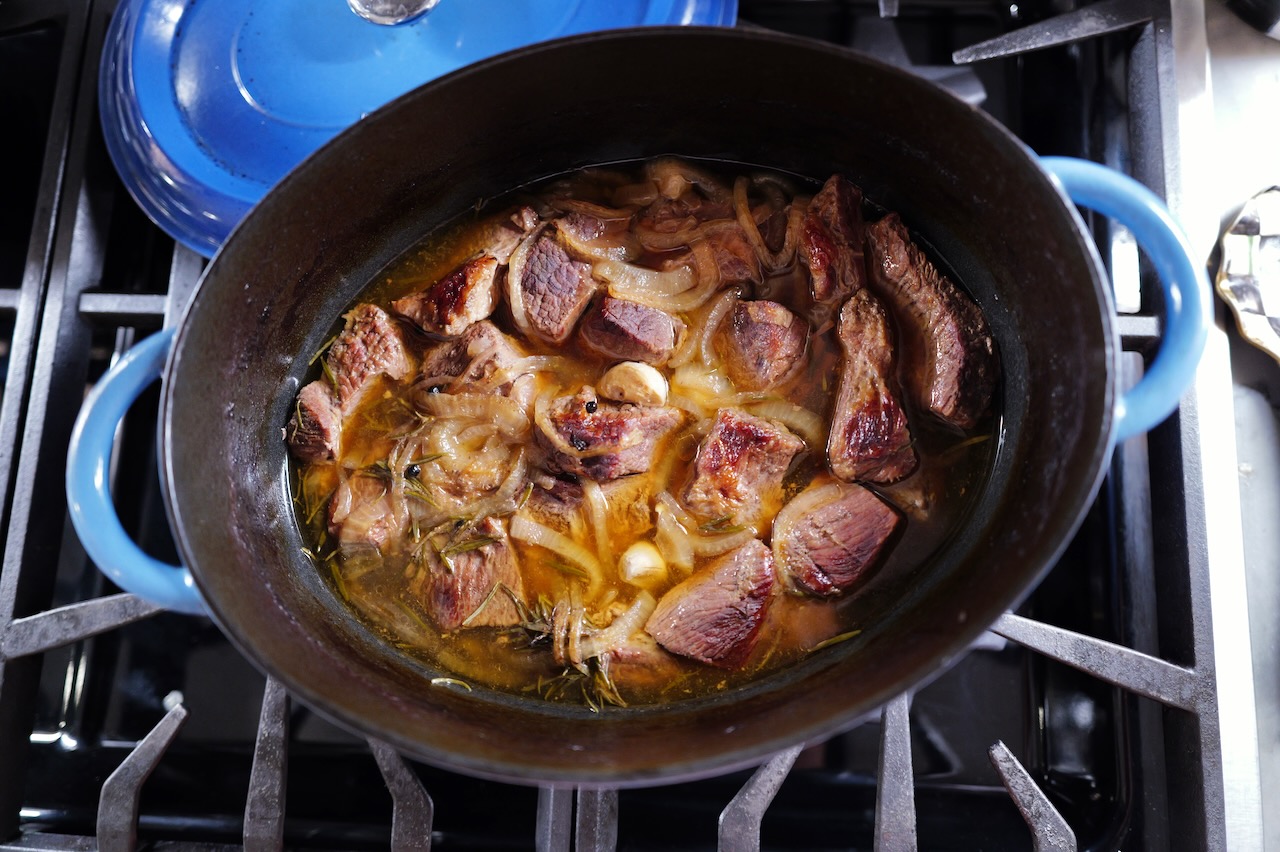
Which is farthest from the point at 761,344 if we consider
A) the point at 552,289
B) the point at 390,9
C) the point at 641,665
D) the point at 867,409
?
the point at 390,9

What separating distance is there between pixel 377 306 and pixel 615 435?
0.64 m

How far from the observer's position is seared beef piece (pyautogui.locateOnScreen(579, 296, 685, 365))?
1.83 metres

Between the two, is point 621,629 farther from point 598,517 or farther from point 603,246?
point 603,246

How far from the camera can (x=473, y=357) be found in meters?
1.86

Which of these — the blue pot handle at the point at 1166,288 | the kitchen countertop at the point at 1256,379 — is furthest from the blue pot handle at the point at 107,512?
the kitchen countertop at the point at 1256,379

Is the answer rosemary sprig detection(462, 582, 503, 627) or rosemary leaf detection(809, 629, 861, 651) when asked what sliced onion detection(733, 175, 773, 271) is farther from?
rosemary sprig detection(462, 582, 503, 627)

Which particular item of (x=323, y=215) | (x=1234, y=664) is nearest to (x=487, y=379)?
(x=323, y=215)

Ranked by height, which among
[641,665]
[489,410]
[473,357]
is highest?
[473,357]

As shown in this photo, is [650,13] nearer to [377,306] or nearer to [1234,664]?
[377,306]

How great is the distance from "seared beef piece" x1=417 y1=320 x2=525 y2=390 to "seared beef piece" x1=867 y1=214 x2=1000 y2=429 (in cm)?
80

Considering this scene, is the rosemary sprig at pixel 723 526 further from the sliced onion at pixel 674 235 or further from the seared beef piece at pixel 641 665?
the sliced onion at pixel 674 235

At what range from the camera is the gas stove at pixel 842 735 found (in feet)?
5.81

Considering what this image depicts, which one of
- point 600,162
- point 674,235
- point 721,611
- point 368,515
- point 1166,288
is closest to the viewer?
point 1166,288

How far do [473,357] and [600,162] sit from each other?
1.84 feet
